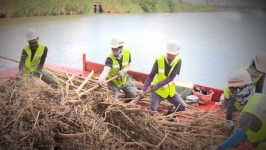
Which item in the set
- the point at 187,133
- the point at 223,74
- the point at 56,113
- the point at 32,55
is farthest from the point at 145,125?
the point at 223,74

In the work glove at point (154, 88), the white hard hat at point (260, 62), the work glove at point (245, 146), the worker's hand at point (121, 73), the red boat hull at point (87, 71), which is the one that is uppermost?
the white hard hat at point (260, 62)

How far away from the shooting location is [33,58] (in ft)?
12.1

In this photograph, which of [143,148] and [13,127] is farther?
[143,148]

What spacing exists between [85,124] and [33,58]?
1973mm

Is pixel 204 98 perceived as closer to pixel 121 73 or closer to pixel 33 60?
pixel 121 73

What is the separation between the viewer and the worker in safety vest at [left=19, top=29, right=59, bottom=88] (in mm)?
3512

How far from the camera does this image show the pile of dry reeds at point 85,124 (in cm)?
208

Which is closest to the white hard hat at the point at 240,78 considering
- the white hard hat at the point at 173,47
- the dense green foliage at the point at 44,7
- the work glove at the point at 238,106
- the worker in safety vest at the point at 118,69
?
the work glove at the point at 238,106

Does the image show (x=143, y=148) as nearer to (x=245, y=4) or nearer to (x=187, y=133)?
(x=187, y=133)

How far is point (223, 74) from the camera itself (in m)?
4.80

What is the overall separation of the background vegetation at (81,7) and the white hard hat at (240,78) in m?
1.76

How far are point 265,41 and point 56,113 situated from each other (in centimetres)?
263

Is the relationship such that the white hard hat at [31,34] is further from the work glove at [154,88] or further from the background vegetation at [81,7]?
the work glove at [154,88]

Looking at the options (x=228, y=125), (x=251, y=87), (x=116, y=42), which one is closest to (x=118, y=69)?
(x=116, y=42)
